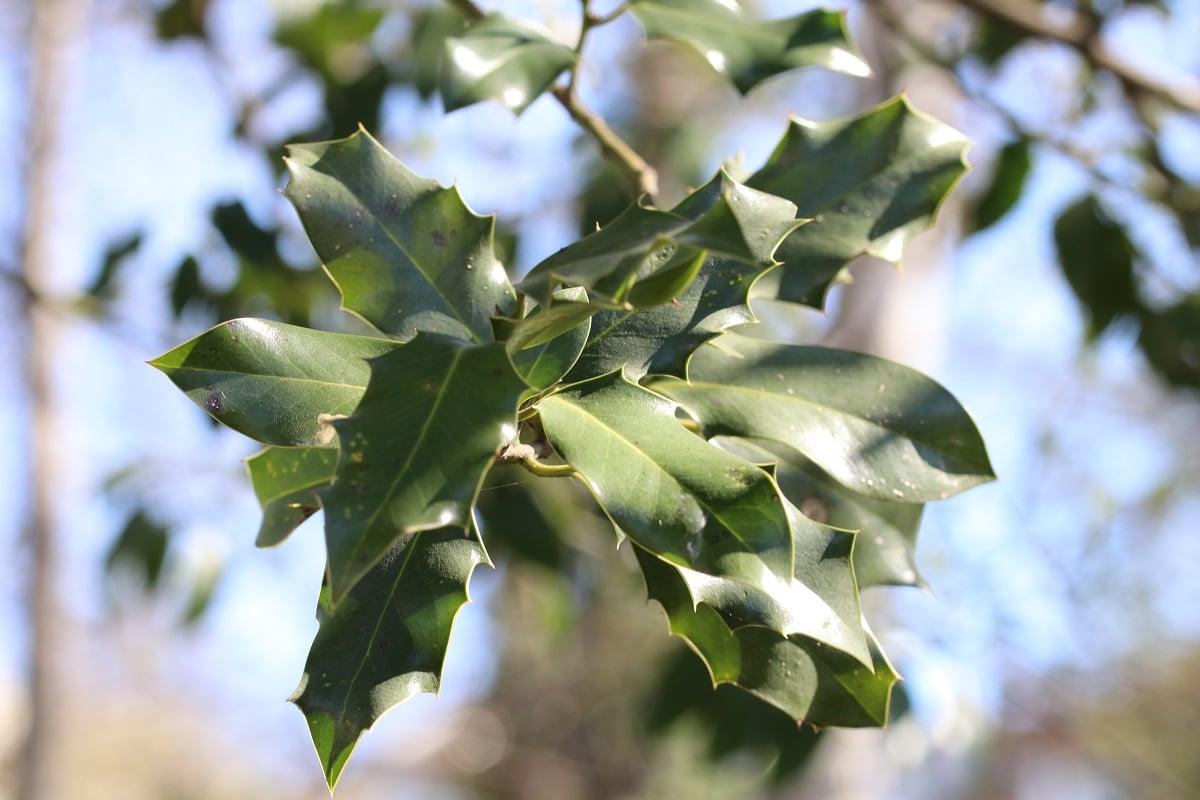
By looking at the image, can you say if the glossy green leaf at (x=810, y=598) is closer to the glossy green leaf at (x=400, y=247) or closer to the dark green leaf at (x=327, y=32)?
the glossy green leaf at (x=400, y=247)

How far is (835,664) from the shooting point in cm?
44

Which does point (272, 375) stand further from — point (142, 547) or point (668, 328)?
point (142, 547)

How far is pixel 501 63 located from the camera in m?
0.58

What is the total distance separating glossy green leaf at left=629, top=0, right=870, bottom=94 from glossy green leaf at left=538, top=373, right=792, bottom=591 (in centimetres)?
30

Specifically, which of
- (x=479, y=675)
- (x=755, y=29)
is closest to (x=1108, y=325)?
(x=755, y=29)

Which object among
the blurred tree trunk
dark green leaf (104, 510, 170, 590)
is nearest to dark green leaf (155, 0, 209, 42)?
dark green leaf (104, 510, 170, 590)

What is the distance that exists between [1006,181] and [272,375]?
3.09ft

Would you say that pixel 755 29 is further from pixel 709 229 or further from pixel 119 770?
pixel 119 770

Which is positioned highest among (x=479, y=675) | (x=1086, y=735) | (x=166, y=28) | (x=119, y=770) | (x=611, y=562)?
(x=166, y=28)

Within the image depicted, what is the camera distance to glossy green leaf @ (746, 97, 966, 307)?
479 millimetres

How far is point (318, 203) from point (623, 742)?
3251mm

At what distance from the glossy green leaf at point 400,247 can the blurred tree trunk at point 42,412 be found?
2.31 metres

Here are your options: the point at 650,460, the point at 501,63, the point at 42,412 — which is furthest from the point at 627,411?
the point at 42,412

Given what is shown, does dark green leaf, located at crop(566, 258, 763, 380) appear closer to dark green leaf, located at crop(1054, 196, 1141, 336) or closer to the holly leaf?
the holly leaf
